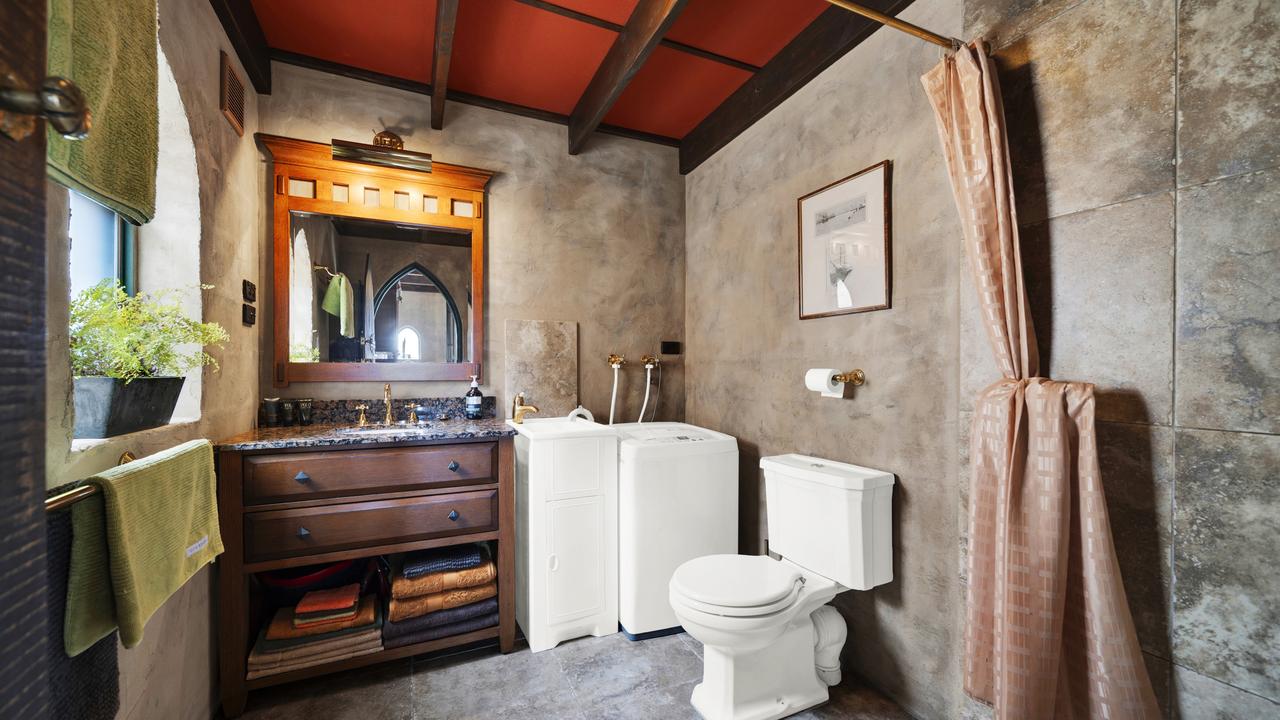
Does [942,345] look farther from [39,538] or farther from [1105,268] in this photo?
[39,538]

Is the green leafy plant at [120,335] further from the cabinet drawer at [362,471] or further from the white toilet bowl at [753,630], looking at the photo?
the white toilet bowl at [753,630]

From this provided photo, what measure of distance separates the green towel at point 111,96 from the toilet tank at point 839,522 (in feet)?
6.42

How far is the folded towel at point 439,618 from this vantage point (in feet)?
6.79

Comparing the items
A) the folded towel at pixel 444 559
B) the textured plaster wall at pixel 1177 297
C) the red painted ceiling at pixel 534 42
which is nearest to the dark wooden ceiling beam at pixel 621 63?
the red painted ceiling at pixel 534 42

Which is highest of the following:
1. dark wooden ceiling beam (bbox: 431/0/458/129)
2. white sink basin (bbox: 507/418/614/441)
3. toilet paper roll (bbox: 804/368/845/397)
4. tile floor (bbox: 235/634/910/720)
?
dark wooden ceiling beam (bbox: 431/0/458/129)

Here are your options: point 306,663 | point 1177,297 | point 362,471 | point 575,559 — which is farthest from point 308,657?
point 1177,297

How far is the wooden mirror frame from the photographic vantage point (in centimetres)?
238

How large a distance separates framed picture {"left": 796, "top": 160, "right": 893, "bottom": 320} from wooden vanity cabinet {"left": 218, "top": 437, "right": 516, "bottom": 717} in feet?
4.87

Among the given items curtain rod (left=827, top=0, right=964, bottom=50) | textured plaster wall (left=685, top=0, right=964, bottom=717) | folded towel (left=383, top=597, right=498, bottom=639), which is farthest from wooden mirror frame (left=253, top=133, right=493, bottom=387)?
curtain rod (left=827, top=0, right=964, bottom=50)

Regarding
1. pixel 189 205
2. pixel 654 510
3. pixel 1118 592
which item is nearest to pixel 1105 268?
pixel 1118 592

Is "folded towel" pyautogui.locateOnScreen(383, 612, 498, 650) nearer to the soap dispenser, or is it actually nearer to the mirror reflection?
the soap dispenser

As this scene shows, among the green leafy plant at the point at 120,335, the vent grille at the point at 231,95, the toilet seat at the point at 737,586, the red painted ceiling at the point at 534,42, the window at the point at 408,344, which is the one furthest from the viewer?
the window at the point at 408,344

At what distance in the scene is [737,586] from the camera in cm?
175

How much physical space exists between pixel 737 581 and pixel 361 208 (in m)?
2.37
